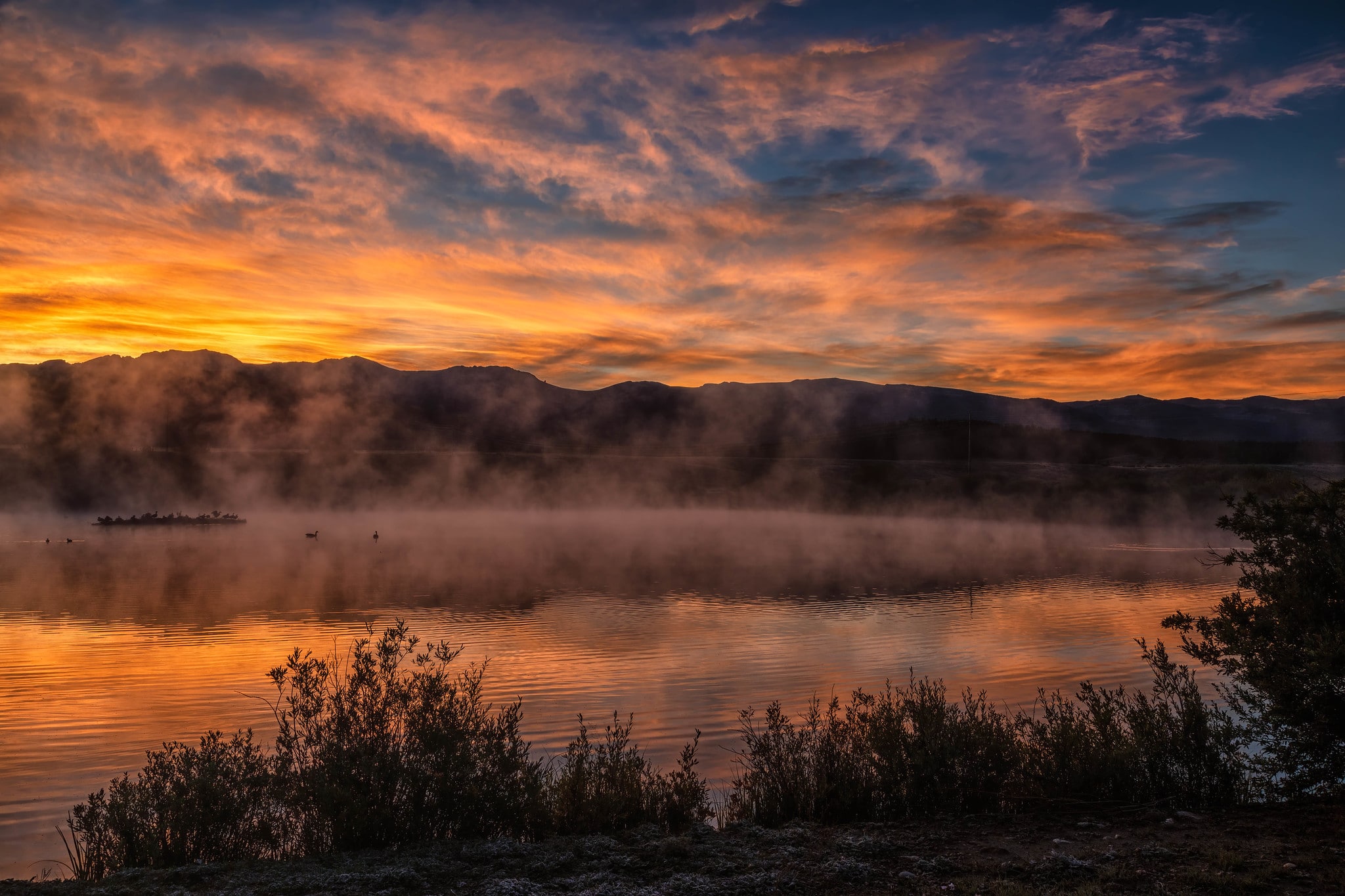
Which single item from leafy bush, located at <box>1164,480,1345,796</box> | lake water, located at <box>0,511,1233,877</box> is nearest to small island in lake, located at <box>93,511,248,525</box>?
lake water, located at <box>0,511,1233,877</box>

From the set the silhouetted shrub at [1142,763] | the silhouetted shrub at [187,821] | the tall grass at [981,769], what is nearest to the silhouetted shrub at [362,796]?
the silhouetted shrub at [187,821]

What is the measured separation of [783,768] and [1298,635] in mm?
5080

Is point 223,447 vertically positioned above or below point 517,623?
above

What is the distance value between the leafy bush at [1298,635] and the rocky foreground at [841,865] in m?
0.67

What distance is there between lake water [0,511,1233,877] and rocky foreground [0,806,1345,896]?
322cm

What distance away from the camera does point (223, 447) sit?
126 metres

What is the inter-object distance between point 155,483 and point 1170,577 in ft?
302

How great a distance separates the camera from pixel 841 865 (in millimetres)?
6453

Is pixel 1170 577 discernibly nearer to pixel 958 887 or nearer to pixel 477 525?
pixel 958 887

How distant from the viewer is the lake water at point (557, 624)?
1294 centimetres

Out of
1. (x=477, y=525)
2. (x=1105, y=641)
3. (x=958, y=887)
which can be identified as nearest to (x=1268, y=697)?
(x=958, y=887)

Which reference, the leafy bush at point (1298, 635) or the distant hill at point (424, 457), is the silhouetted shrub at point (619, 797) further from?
the distant hill at point (424, 457)

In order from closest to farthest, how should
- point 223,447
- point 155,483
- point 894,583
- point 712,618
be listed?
point 712,618 → point 894,583 → point 155,483 → point 223,447

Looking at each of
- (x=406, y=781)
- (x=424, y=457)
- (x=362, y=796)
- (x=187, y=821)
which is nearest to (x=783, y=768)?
(x=406, y=781)
